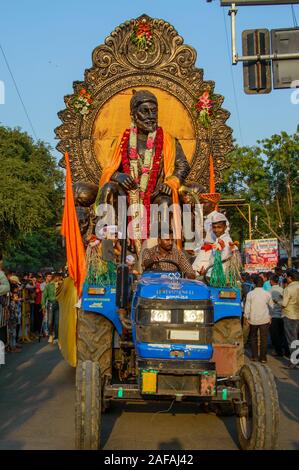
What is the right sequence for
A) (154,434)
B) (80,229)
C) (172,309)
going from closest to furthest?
(172,309) < (154,434) < (80,229)

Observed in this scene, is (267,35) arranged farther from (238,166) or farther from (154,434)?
(238,166)

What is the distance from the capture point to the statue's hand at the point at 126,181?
10242 millimetres

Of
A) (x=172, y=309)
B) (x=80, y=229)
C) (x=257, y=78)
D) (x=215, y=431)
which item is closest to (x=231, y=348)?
(x=215, y=431)

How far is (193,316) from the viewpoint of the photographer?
21.4 ft

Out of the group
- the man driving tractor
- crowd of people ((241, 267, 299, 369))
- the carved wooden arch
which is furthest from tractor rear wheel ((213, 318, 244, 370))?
crowd of people ((241, 267, 299, 369))

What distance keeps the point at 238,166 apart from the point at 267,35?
24.8m

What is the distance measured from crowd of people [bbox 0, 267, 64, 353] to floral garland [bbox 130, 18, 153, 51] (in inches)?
222

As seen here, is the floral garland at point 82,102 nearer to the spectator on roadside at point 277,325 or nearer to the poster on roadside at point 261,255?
the spectator on roadside at point 277,325

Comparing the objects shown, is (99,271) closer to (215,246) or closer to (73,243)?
(215,246)

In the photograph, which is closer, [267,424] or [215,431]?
[267,424]

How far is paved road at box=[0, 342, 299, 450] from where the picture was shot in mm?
6934

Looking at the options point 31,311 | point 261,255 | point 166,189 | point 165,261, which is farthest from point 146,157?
point 261,255

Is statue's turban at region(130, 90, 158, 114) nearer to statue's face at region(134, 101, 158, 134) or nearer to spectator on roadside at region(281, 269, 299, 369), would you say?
statue's face at region(134, 101, 158, 134)

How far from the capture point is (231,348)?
7.62m
